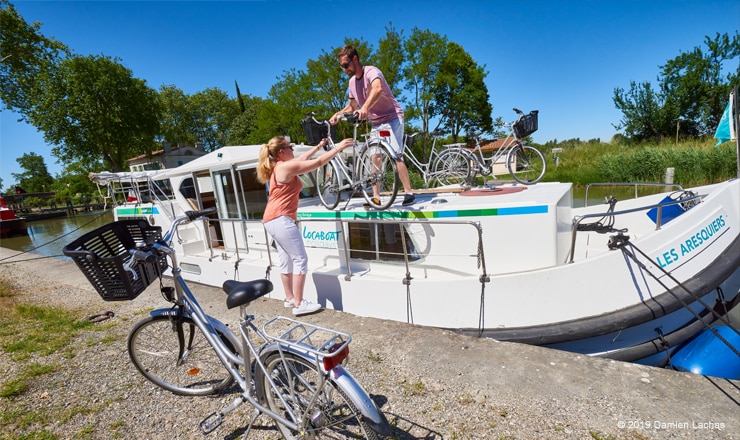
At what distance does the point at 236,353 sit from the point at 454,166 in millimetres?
4213

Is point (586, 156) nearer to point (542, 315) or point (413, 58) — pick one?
point (413, 58)

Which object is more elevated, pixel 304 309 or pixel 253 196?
pixel 253 196

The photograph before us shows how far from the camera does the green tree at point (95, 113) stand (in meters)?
31.5

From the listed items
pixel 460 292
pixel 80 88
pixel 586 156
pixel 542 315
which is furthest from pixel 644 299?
pixel 80 88

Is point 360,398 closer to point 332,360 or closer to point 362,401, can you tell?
point 362,401

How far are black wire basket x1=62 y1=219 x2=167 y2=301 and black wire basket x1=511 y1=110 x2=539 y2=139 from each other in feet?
16.1

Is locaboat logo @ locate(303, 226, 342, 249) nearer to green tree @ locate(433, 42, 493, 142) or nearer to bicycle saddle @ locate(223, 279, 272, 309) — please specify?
bicycle saddle @ locate(223, 279, 272, 309)

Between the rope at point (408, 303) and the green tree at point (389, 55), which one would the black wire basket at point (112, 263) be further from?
the green tree at point (389, 55)

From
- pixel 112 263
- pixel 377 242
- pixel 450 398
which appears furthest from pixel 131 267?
pixel 377 242

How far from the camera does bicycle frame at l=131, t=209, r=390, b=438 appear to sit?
159 cm

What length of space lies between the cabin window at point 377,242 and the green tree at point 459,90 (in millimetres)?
24974

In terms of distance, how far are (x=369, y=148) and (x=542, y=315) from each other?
8.65 feet

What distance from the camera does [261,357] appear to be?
6.34ft

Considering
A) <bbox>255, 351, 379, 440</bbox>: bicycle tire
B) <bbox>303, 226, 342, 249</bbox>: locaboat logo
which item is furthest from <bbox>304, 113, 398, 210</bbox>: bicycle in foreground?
<bbox>255, 351, 379, 440</bbox>: bicycle tire
